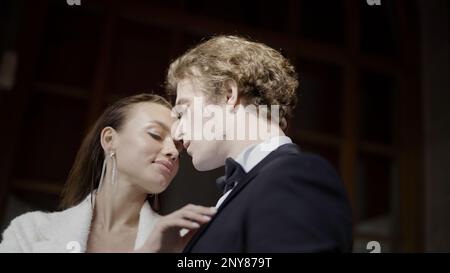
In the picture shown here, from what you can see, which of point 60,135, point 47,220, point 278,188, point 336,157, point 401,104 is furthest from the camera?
point 401,104

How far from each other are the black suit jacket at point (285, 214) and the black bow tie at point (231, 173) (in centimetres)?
3

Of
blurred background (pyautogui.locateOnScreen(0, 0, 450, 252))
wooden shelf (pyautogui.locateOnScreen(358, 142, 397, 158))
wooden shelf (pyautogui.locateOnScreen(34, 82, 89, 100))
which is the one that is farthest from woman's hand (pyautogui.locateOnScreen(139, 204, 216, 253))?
wooden shelf (pyautogui.locateOnScreen(358, 142, 397, 158))

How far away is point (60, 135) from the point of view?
63.7 inches

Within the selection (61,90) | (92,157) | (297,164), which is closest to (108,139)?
(92,157)

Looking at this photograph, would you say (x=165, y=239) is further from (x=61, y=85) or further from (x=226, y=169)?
(x=61, y=85)

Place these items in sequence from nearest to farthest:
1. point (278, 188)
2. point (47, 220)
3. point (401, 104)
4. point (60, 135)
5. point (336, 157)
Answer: point (278, 188), point (47, 220), point (60, 135), point (336, 157), point (401, 104)

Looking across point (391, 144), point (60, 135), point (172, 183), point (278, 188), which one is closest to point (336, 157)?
point (391, 144)

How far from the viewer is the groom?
56cm

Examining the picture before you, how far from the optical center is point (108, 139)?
2.47 ft

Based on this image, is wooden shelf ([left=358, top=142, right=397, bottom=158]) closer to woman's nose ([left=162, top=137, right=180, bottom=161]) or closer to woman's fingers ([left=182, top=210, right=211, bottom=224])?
woman's nose ([left=162, top=137, right=180, bottom=161])

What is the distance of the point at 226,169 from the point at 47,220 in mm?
242

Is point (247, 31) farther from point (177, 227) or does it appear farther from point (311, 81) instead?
point (177, 227)

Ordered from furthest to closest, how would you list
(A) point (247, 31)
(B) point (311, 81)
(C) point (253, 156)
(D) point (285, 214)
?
(B) point (311, 81)
(A) point (247, 31)
(C) point (253, 156)
(D) point (285, 214)

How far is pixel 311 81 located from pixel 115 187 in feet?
4.71
